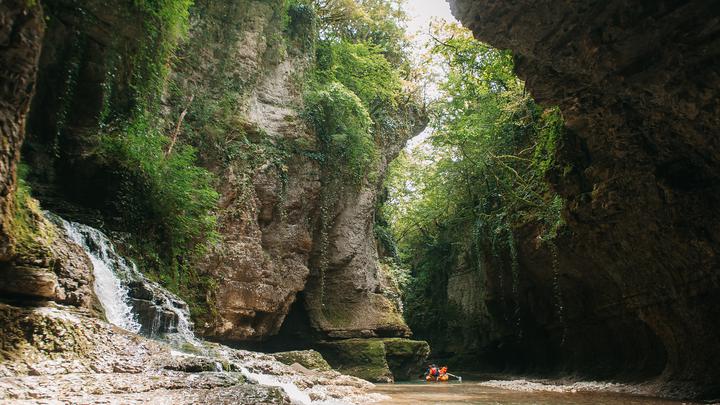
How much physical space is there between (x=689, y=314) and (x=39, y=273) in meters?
10.3

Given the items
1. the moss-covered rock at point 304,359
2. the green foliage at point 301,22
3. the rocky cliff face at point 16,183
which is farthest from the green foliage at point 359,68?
the rocky cliff face at point 16,183

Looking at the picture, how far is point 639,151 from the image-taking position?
821cm

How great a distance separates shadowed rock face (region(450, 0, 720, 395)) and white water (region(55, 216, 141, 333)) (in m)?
6.48

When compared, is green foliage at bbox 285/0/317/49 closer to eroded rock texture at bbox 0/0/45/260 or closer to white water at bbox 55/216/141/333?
white water at bbox 55/216/141/333

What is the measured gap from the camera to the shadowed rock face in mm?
6098

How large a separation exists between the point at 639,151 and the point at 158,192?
9219 millimetres

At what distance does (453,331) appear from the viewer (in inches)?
942

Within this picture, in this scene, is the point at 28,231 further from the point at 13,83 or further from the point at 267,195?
the point at 267,195

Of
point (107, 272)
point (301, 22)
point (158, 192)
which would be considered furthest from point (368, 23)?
point (107, 272)

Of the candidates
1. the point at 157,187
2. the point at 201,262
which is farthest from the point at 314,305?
Result: the point at 157,187

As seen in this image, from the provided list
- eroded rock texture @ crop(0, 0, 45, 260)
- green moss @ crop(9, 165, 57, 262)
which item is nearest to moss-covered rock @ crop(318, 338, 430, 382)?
green moss @ crop(9, 165, 57, 262)

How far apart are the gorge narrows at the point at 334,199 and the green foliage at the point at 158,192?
0.16ft

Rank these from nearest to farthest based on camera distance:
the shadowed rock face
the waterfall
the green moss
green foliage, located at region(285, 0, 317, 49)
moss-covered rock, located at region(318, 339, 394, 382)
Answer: the green moss
the shadowed rock face
the waterfall
moss-covered rock, located at region(318, 339, 394, 382)
green foliage, located at region(285, 0, 317, 49)

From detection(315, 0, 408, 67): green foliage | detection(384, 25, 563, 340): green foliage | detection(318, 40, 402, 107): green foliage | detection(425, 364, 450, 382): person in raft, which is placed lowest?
detection(425, 364, 450, 382): person in raft
